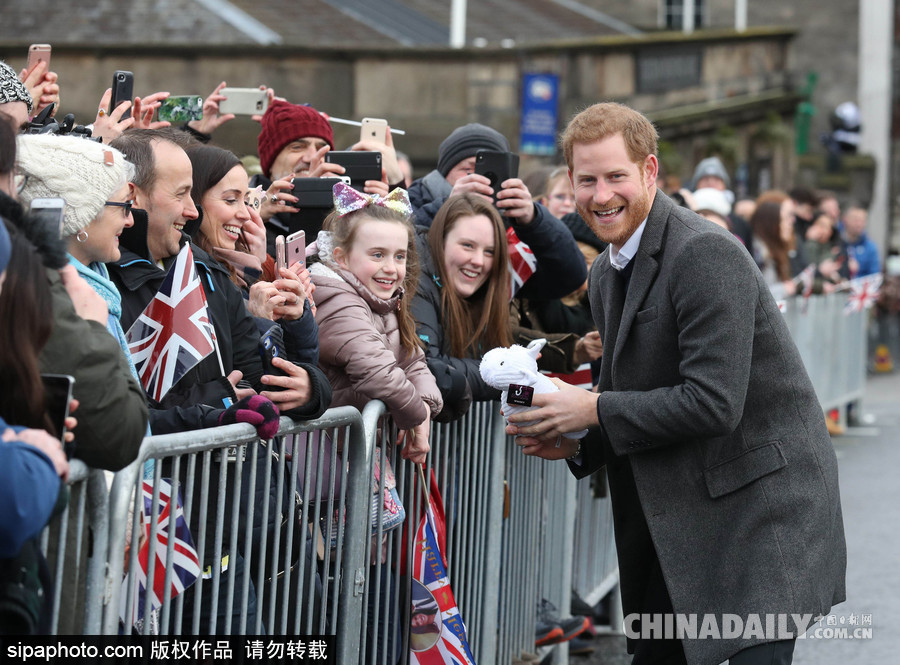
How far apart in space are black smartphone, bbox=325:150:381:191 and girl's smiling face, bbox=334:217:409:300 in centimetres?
80

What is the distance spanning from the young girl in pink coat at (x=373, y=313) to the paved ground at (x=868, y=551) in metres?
2.52

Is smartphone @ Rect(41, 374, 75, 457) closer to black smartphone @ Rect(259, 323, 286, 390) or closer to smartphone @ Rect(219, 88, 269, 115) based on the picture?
black smartphone @ Rect(259, 323, 286, 390)

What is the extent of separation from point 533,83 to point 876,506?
27.0ft

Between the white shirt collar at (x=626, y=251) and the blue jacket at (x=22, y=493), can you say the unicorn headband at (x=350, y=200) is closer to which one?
the white shirt collar at (x=626, y=251)

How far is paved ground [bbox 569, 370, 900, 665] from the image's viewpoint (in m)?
6.54

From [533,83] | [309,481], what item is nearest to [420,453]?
[309,481]

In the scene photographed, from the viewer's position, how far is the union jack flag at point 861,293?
46.4 feet

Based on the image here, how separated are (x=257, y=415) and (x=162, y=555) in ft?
1.53

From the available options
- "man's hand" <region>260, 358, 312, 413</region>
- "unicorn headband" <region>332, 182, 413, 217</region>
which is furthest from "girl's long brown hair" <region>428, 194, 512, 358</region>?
"man's hand" <region>260, 358, 312, 413</region>

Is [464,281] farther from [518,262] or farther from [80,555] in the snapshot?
[80,555]

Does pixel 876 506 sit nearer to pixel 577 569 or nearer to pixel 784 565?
pixel 577 569

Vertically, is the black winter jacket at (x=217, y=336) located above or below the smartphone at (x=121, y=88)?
below

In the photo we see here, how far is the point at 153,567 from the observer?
121 inches

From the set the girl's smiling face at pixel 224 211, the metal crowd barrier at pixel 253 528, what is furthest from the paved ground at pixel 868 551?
the girl's smiling face at pixel 224 211
